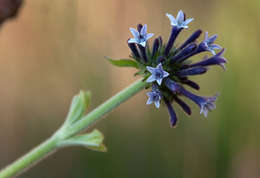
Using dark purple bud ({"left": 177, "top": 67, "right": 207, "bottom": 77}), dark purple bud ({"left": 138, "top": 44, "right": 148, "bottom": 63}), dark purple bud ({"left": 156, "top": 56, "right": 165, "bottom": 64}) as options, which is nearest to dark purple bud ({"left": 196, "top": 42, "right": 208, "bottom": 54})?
dark purple bud ({"left": 177, "top": 67, "right": 207, "bottom": 77})

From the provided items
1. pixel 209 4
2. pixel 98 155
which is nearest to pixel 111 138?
pixel 98 155

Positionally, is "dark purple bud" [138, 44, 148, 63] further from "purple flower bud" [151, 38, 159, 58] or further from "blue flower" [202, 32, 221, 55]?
"blue flower" [202, 32, 221, 55]

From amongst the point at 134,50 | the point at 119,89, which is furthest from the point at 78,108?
the point at 119,89

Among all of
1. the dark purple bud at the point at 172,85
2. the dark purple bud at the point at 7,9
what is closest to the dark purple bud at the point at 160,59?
the dark purple bud at the point at 172,85

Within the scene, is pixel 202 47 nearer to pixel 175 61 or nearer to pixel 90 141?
pixel 175 61

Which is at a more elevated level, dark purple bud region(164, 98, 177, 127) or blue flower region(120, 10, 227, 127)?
blue flower region(120, 10, 227, 127)

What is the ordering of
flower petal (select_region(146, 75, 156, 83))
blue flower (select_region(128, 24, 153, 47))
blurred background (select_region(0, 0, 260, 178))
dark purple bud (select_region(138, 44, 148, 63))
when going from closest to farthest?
1. flower petal (select_region(146, 75, 156, 83))
2. blue flower (select_region(128, 24, 153, 47))
3. dark purple bud (select_region(138, 44, 148, 63))
4. blurred background (select_region(0, 0, 260, 178))

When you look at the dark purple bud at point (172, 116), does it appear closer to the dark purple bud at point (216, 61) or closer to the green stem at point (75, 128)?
the green stem at point (75, 128)
